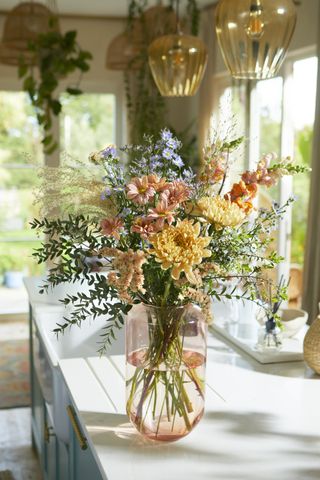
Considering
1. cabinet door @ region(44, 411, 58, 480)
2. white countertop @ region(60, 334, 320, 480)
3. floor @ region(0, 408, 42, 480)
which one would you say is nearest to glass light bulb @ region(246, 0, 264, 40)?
white countertop @ region(60, 334, 320, 480)

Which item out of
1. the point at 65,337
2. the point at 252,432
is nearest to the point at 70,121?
the point at 65,337

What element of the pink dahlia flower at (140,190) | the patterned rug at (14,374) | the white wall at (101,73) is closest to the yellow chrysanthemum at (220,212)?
the pink dahlia flower at (140,190)

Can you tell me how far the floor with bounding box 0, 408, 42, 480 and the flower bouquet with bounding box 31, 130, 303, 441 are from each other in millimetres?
1980

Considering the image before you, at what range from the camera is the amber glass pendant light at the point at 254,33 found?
1.78 m

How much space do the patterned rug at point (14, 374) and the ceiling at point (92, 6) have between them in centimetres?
289

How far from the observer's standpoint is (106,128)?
681cm

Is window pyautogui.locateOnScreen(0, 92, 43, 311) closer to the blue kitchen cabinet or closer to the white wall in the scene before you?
the white wall

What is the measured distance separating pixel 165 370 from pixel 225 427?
0.92 ft

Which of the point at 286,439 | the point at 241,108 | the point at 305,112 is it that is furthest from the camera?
the point at 241,108

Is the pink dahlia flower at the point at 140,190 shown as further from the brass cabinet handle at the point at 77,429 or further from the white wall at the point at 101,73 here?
the white wall at the point at 101,73

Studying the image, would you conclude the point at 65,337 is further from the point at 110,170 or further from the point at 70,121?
the point at 70,121

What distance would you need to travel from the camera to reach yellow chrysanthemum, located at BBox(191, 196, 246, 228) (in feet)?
4.69

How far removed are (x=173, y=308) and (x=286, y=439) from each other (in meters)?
0.45

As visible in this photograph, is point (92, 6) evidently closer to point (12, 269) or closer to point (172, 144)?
point (12, 269)
